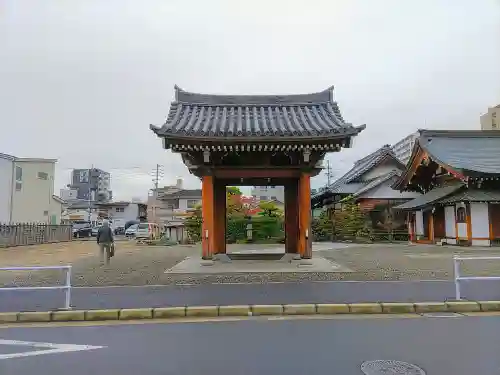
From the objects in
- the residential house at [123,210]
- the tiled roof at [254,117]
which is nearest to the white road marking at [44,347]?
the tiled roof at [254,117]

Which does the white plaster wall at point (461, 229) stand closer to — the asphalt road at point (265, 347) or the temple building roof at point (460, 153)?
the temple building roof at point (460, 153)

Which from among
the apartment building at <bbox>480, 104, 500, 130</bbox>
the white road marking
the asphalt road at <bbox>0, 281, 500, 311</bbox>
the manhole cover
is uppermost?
the apartment building at <bbox>480, 104, 500, 130</bbox>

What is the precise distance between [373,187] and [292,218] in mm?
20005

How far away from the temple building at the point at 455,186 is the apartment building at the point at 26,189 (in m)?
31.4

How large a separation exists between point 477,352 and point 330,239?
2868cm

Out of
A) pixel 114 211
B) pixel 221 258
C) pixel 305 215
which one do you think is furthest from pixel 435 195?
pixel 114 211

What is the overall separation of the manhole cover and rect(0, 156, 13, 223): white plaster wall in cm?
3652

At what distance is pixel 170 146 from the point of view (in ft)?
45.1

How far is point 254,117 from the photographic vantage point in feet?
52.5

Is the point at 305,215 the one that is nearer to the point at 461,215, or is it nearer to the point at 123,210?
the point at 461,215

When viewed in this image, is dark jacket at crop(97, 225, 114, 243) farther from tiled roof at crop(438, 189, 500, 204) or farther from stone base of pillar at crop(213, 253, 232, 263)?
tiled roof at crop(438, 189, 500, 204)

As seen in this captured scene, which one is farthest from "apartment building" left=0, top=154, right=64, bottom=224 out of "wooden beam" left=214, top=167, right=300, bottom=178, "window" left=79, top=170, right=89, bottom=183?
"window" left=79, top=170, right=89, bottom=183

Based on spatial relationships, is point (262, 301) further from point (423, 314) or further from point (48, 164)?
point (48, 164)

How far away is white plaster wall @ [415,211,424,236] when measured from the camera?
28800mm
